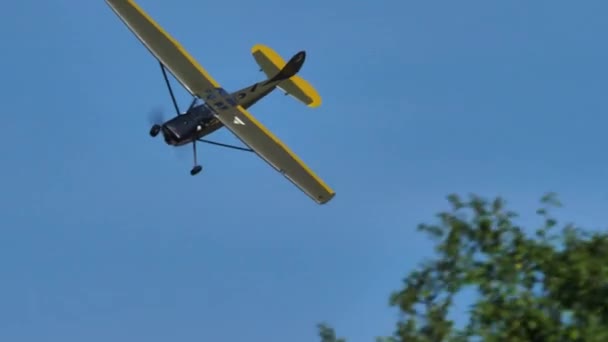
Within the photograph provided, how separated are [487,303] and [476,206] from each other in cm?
208

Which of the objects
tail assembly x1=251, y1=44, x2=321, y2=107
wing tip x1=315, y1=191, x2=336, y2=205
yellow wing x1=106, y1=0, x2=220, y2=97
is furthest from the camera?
tail assembly x1=251, y1=44, x2=321, y2=107

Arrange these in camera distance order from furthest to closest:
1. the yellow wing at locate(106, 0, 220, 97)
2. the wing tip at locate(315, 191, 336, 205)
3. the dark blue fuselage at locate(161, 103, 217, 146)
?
the wing tip at locate(315, 191, 336, 205) → the yellow wing at locate(106, 0, 220, 97) → the dark blue fuselage at locate(161, 103, 217, 146)

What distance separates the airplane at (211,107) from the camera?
37881 mm

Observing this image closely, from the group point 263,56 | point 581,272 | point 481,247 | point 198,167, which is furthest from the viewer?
point 263,56

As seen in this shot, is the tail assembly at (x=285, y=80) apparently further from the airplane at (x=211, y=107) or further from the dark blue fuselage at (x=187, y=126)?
the dark blue fuselage at (x=187, y=126)

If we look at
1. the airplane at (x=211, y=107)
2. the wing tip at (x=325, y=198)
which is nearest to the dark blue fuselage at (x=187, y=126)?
the airplane at (x=211, y=107)

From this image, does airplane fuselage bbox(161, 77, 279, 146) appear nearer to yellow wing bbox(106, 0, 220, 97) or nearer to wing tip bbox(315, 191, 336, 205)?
yellow wing bbox(106, 0, 220, 97)

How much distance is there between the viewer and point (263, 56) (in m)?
43.8

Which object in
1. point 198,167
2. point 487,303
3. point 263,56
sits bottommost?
point 487,303

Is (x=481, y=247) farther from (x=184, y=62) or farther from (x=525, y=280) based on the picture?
(x=184, y=62)

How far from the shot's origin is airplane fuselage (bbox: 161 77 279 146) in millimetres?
37375

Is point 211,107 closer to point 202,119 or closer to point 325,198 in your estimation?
point 202,119

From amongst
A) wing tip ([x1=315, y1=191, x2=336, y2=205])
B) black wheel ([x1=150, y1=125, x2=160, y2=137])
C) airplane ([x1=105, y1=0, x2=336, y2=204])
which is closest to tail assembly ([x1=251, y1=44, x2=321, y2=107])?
airplane ([x1=105, y1=0, x2=336, y2=204])

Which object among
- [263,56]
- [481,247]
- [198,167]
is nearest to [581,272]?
[481,247]
